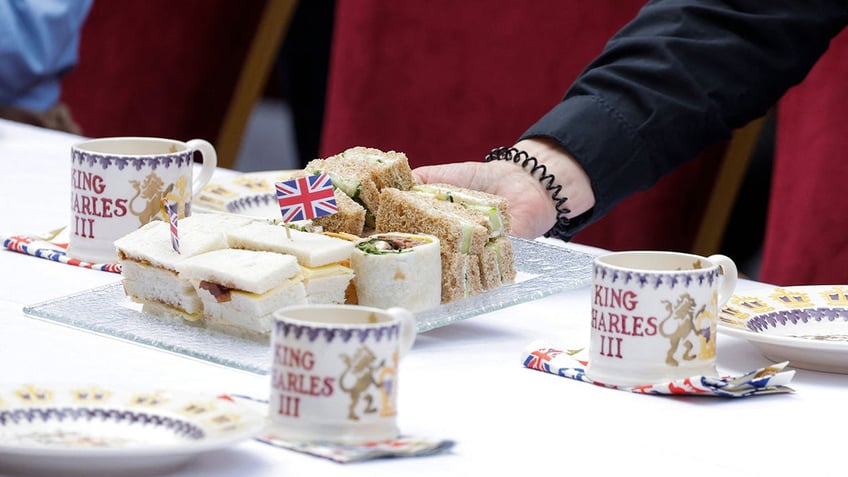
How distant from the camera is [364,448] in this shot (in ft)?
2.78

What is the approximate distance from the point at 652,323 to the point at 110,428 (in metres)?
0.42

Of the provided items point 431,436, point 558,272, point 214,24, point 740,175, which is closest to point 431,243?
point 558,272

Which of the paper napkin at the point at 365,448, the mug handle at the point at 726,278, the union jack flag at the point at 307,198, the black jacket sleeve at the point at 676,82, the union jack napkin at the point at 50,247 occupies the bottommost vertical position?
the paper napkin at the point at 365,448

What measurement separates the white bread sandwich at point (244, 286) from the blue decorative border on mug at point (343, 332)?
0.21 meters

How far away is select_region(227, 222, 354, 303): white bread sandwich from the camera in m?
1.09

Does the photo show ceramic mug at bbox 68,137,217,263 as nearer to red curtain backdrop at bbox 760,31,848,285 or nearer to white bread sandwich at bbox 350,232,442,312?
white bread sandwich at bbox 350,232,442,312

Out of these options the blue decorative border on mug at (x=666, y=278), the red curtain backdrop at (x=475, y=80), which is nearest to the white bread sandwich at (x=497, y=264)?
the blue decorative border on mug at (x=666, y=278)

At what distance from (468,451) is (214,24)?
11.2 ft

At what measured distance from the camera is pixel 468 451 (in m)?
0.88

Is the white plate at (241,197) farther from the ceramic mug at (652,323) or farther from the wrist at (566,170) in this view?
the ceramic mug at (652,323)

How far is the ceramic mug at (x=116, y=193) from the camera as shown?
4.42ft

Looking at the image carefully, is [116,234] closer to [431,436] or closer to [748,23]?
[431,436]

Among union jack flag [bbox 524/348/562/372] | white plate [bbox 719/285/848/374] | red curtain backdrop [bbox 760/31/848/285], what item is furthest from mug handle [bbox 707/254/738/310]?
red curtain backdrop [bbox 760/31/848/285]

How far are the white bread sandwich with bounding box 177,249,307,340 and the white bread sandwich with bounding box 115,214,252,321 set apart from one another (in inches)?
0.8
